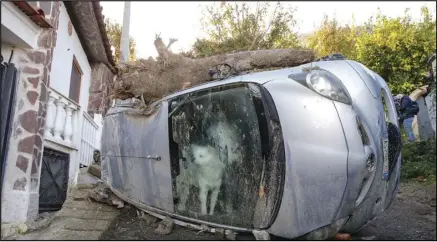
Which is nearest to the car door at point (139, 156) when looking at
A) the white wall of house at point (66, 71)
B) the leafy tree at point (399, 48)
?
the white wall of house at point (66, 71)

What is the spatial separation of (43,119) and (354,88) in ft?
11.8

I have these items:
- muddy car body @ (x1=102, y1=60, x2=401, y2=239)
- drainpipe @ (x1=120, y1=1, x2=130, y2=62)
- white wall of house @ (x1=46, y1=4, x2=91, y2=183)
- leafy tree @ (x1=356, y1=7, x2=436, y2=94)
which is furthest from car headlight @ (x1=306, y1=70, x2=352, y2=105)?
drainpipe @ (x1=120, y1=1, x2=130, y2=62)

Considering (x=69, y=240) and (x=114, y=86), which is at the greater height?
(x=114, y=86)

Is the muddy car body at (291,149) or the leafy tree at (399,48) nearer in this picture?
the muddy car body at (291,149)

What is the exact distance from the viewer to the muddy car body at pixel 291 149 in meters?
2.58

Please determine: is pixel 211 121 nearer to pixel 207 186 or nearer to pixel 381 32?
pixel 207 186

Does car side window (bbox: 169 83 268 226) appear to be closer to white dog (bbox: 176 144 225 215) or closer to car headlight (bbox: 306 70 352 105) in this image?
white dog (bbox: 176 144 225 215)

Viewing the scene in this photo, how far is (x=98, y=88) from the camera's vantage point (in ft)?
30.9

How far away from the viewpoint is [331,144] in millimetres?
2572

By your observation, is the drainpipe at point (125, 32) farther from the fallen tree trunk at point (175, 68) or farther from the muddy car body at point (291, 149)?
the muddy car body at point (291, 149)

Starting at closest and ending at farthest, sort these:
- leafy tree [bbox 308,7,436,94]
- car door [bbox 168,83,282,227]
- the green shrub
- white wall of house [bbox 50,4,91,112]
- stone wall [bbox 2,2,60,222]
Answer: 1. car door [bbox 168,83,282,227]
2. stone wall [bbox 2,2,60,222]
3. white wall of house [bbox 50,4,91,112]
4. the green shrub
5. leafy tree [bbox 308,7,436,94]

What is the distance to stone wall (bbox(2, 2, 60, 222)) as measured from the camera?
385 centimetres

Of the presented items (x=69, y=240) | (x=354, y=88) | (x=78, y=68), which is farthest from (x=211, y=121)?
(x=78, y=68)

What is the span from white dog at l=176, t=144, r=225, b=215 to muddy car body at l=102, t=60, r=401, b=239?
2cm
